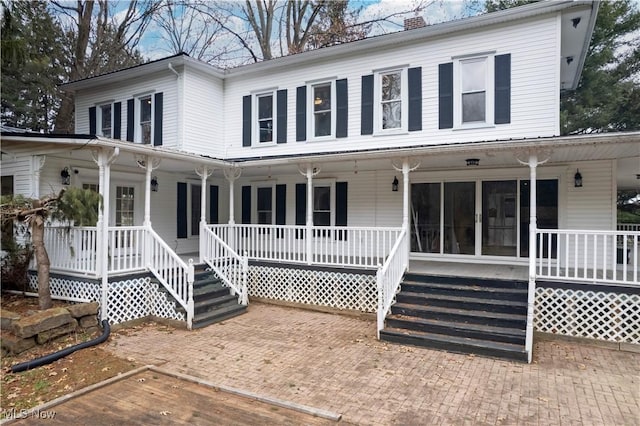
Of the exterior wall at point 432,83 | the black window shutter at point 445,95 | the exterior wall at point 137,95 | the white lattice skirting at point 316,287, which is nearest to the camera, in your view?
the exterior wall at point 432,83

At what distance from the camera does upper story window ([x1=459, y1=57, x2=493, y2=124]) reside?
9547 millimetres

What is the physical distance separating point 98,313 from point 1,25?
695cm

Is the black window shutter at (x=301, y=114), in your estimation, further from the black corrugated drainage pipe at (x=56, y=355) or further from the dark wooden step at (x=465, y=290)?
the black corrugated drainage pipe at (x=56, y=355)

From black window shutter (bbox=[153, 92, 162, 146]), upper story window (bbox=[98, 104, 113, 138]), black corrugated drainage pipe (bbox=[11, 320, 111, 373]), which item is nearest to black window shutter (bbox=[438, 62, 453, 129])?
black window shutter (bbox=[153, 92, 162, 146])

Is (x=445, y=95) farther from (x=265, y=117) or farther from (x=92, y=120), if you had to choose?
(x=92, y=120)

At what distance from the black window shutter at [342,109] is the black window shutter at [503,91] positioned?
12.6ft

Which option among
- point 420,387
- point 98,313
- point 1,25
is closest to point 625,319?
point 420,387

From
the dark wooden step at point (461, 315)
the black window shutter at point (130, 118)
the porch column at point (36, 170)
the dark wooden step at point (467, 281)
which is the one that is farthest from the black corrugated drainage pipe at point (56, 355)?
the black window shutter at point (130, 118)

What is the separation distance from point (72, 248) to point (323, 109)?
23.7 ft

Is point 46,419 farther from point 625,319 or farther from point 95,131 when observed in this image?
point 95,131

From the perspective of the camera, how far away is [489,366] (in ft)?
19.8

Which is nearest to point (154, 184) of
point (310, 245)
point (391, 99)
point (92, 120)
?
point (92, 120)

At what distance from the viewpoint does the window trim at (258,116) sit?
12078mm

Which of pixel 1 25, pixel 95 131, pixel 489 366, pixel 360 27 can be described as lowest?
pixel 489 366
